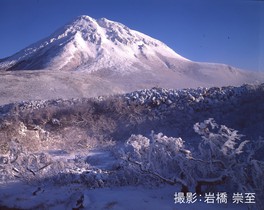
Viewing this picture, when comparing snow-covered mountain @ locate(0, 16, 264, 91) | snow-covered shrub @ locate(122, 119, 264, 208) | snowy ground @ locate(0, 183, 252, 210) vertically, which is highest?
snow-covered mountain @ locate(0, 16, 264, 91)

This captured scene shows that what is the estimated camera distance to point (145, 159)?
20.3ft

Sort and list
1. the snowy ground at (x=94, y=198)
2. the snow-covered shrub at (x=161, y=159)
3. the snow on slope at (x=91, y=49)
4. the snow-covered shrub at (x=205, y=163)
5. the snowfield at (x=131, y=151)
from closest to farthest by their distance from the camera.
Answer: the snow-covered shrub at (x=205, y=163), the snowy ground at (x=94, y=198), the snowfield at (x=131, y=151), the snow-covered shrub at (x=161, y=159), the snow on slope at (x=91, y=49)

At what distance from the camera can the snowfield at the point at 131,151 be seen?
5190mm

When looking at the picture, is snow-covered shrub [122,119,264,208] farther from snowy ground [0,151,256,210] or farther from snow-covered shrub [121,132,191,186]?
snowy ground [0,151,256,210]

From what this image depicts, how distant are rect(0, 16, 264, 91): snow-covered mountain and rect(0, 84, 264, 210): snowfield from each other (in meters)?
10.8

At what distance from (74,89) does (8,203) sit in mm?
13667

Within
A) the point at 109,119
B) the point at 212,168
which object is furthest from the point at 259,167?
the point at 109,119

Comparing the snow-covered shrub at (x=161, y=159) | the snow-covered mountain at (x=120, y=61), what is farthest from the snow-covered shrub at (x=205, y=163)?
the snow-covered mountain at (x=120, y=61)

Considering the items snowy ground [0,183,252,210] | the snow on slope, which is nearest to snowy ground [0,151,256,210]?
snowy ground [0,183,252,210]

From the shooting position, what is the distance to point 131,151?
7.72 meters

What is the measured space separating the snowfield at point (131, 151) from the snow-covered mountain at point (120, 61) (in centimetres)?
1075

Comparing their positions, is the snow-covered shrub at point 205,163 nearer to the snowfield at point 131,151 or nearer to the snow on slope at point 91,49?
the snowfield at point 131,151

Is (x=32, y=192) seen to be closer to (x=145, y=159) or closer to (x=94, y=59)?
(x=145, y=159)

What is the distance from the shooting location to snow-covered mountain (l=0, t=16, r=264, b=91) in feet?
88.0
